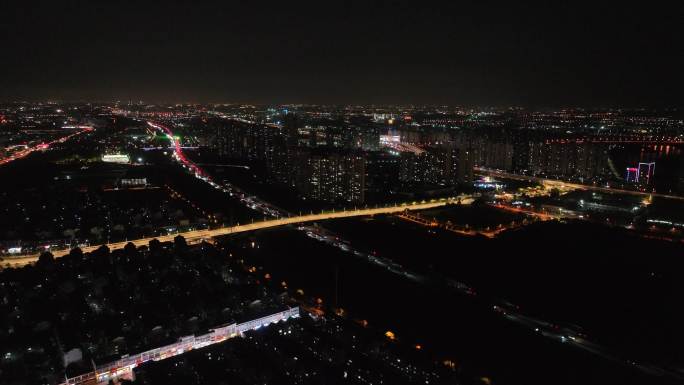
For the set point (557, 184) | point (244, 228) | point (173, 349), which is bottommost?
point (173, 349)

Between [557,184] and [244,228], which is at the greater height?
[557,184]

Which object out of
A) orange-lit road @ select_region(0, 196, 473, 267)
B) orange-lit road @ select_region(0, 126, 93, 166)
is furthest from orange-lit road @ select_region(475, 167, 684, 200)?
orange-lit road @ select_region(0, 126, 93, 166)

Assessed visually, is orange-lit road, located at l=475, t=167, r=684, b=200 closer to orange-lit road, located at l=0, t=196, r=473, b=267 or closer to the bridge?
orange-lit road, located at l=0, t=196, r=473, b=267

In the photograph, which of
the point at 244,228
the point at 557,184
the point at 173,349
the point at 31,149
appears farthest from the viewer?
the point at 31,149

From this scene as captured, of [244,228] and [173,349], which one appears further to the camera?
[244,228]

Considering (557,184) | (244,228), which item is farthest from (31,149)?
(557,184)

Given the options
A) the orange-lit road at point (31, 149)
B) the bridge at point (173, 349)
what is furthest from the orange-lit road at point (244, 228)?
the orange-lit road at point (31, 149)

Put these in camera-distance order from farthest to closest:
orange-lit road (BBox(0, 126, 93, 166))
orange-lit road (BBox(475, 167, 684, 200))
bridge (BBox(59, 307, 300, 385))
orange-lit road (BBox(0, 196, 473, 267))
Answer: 1. orange-lit road (BBox(0, 126, 93, 166))
2. orange-lit road (BBox(475, 167, 684, 200))
3. orange-lit road (BBox(0, 196, 473, 267))
4. bridge (BBox(59, 307, 300, 385))

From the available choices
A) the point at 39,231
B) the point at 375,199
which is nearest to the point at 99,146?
the point at 39,231

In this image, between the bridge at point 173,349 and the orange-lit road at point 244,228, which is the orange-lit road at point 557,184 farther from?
the bridge at point 173,349

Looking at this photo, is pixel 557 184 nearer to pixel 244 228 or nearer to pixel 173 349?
pixel 244 228

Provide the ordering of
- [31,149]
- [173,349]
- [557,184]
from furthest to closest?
[31,149] < [557,184] < [173,349]

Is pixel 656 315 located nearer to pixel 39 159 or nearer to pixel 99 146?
pixel 39 159
